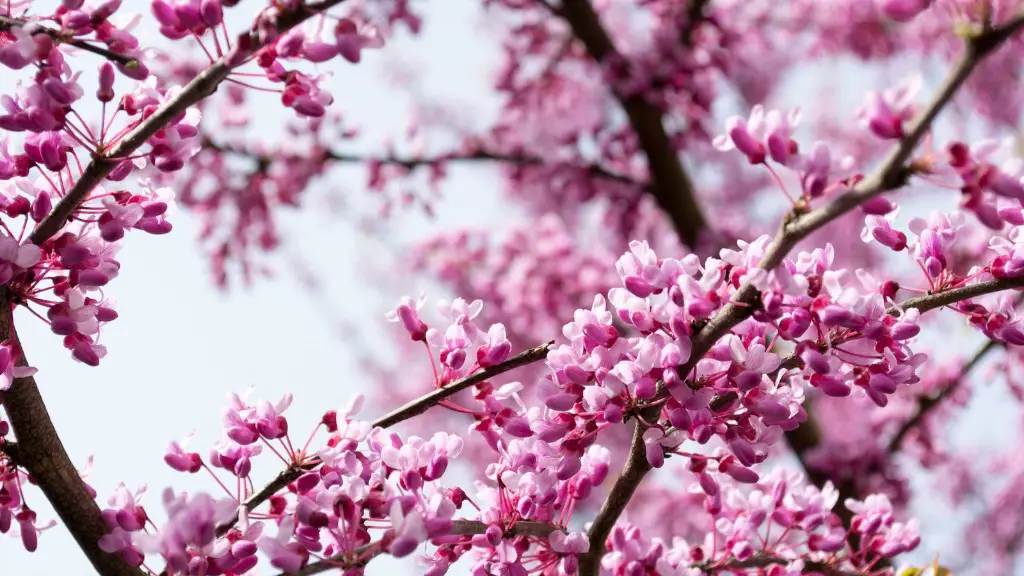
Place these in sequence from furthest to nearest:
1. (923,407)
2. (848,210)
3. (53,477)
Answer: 1. (923,407)
2. (53,477)
3. (848,210)

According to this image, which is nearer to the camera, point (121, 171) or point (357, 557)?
point (357, 557)

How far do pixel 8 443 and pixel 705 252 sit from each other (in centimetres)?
360

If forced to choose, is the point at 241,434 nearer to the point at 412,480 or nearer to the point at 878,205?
the point at 412,480

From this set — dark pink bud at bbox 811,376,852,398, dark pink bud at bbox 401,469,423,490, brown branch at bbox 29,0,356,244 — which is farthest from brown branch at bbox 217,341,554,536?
brown branch at bbox 29,0,356,244

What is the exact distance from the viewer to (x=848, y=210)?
4.26 feet

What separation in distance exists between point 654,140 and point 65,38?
3.56m

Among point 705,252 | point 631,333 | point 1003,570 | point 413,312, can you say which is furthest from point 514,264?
point 1003,570

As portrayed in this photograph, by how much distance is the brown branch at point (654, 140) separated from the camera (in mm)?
4734

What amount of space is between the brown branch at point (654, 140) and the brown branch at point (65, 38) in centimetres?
343

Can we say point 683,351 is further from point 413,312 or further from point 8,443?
point 8,443

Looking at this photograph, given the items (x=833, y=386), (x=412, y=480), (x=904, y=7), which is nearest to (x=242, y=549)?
(x=412, y=480)

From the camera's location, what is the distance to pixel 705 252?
464 centimetres

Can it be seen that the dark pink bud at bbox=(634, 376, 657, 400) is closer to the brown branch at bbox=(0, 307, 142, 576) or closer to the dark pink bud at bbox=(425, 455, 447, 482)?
the dark pink bud at bbox=(425, 455, 447, 482)

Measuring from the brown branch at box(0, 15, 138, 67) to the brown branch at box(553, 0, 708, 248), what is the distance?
3.43 metres
